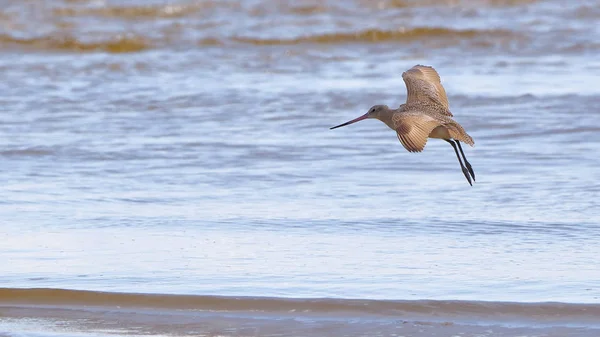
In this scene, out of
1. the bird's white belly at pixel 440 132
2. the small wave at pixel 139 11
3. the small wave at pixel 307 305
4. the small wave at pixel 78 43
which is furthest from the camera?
the small wave at pixel 139 11

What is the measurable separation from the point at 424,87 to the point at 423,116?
0.70m

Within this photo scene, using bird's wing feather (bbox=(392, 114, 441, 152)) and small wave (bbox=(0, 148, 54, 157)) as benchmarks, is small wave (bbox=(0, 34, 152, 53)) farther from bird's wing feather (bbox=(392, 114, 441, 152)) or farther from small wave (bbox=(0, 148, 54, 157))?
bird's wing feather (bbox=(392, 114, 441, 152))

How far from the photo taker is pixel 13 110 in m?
9.25

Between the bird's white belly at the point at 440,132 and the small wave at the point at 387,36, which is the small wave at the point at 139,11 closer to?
the small wave at the point at 387,36

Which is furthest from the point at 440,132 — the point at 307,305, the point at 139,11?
the point at 139,11

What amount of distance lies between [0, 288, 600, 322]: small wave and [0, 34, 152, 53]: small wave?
333 inches

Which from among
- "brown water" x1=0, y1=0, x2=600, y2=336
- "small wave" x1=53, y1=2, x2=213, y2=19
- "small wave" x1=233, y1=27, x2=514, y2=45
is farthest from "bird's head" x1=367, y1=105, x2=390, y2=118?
"small wave" x1=53, y1=2, x2=213, y2=19

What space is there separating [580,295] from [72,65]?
8.18 meters

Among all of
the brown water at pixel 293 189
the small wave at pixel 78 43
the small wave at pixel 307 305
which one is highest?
the small wave at pixel 78 43

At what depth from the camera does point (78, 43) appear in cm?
1326

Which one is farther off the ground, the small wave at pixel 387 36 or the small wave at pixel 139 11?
the small wave at pixel 139 11

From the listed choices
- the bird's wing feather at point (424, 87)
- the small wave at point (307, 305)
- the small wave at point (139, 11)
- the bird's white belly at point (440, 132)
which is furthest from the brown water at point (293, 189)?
the small wave at point (139, 11)

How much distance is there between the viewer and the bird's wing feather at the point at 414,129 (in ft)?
16.2

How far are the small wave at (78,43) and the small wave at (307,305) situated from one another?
845 centimetres
